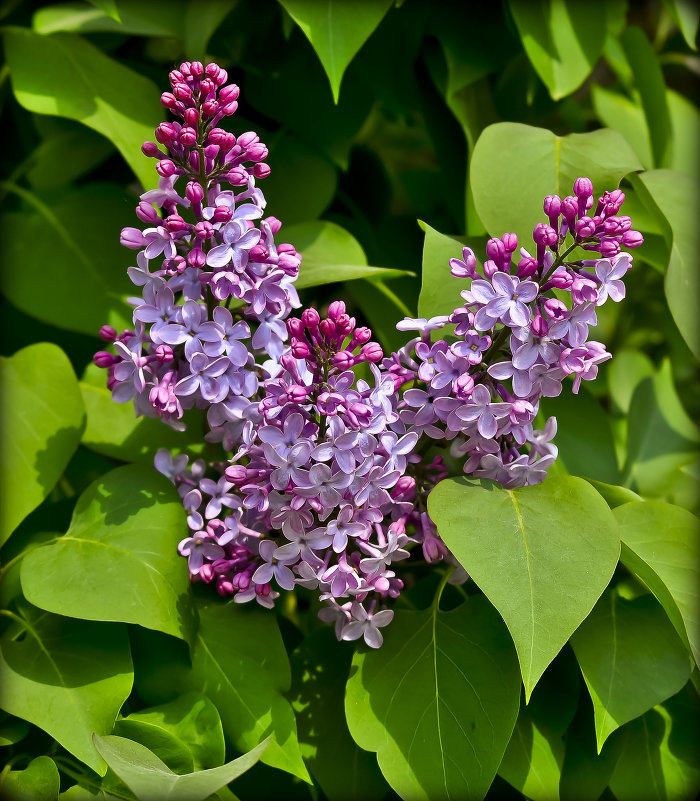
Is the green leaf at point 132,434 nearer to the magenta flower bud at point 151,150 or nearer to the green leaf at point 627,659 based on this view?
the magenta flower bud at point 151,150

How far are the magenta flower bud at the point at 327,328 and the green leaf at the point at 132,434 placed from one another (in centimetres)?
32

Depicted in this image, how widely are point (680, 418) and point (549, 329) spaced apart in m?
0.71

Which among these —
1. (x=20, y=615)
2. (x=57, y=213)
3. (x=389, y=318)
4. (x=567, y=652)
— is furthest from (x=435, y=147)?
(x=20, y=615)

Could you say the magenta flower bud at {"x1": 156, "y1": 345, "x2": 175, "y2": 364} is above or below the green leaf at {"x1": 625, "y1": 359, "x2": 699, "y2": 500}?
above

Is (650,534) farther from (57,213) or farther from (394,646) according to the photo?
(57,213)

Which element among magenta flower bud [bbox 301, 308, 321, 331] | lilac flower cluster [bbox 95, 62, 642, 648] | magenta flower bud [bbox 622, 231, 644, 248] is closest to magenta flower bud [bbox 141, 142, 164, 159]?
lilac flower cluster [bbox 95, 62, 642, 648]

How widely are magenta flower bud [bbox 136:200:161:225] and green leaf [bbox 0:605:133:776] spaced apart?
1.40ft

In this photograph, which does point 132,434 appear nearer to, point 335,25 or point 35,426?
point 35,426

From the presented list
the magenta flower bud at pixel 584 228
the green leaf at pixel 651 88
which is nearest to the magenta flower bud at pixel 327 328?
the magenta flower bud at pixel 584 228

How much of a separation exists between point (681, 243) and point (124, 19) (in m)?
0.80

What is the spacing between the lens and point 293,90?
4.04 ft

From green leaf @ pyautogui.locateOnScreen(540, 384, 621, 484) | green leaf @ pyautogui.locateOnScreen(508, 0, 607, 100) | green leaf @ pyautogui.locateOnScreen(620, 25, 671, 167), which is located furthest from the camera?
green leaf @ pyautogui.locateOnScreen(620, 25, 671, 167)

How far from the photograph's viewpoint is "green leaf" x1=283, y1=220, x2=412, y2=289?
1.00 metres

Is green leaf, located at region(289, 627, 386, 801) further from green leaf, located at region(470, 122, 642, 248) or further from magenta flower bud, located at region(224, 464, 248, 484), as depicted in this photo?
green leaf, located at region(470, 122, 642, 248)
